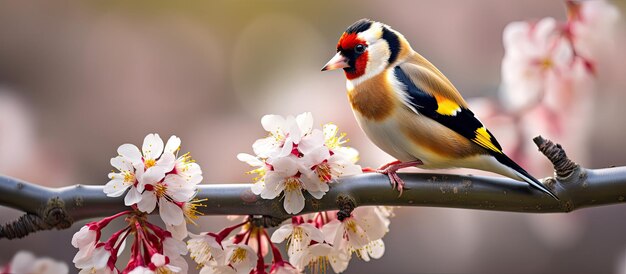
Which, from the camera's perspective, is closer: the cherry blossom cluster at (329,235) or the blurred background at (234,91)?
the cherry blossom cluster at (329,235)

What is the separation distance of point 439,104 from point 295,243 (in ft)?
0.57

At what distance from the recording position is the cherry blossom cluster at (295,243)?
577mm

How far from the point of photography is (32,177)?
60.6 inches

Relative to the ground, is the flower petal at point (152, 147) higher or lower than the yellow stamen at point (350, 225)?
higher

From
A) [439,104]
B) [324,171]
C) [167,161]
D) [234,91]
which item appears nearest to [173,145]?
[167,161]

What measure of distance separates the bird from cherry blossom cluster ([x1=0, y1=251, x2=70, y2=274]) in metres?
0.27

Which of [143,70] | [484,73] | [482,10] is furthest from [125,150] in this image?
[143,70]

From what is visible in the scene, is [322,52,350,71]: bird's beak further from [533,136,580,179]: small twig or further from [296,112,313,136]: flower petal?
[533,136,580,179]: small twig

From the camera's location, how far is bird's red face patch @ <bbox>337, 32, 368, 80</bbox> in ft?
2.00

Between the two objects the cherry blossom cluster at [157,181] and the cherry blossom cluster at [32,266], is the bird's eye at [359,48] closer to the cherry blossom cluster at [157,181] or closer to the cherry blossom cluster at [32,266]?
the cherry blossom cluster at [157,181]

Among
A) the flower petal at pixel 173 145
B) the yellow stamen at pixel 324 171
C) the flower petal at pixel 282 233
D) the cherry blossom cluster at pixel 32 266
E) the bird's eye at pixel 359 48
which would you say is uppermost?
the bird's eye at pixel 359 48

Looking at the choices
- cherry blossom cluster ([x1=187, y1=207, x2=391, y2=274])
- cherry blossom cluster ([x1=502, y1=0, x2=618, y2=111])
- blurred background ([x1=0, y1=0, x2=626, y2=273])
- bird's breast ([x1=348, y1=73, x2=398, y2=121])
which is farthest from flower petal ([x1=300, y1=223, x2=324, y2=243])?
blurred background ([x1=0, y1=0, x2=626, y2=273])

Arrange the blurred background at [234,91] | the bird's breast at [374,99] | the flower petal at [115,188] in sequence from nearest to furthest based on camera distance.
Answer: the flower petal at [115,188] < the bird's breast at [374,99] < the blurred background at [234,91]

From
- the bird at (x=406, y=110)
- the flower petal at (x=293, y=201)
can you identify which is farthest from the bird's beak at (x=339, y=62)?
the flower petal at (x=293, y=201)
